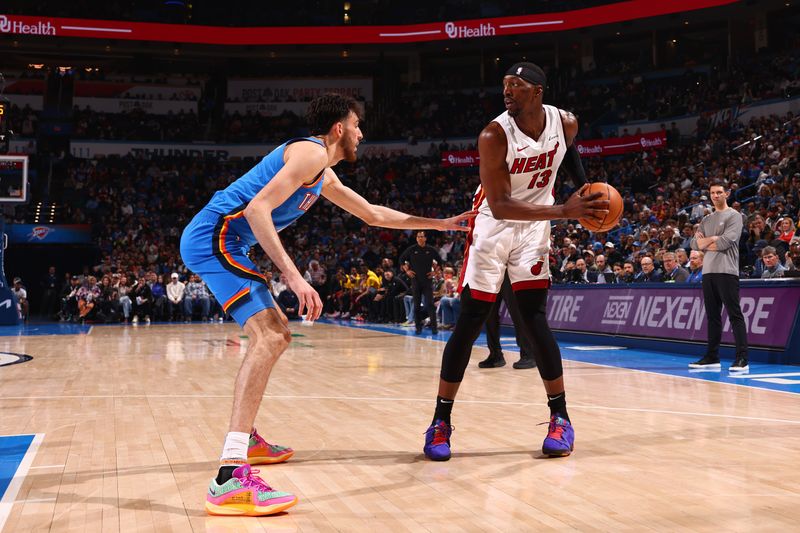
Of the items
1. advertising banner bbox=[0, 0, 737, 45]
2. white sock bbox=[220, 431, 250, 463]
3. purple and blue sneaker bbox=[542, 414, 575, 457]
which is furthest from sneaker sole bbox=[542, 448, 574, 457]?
advertising banner bbox=[0, 0, 737, 45]

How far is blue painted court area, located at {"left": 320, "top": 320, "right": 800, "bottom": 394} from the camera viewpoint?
24.3ft

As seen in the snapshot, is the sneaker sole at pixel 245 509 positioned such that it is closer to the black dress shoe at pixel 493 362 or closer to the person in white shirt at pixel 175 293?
the black dress shoe at pixel 493 362

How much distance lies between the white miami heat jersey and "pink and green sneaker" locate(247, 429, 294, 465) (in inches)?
69.3

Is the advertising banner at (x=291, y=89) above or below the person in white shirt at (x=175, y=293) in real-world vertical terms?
above

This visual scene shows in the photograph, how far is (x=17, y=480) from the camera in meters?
3.70

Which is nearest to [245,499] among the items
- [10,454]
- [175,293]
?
[10,454]

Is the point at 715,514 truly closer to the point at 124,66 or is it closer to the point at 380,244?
the point at 380,244

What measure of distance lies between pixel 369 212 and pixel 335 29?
3027cm

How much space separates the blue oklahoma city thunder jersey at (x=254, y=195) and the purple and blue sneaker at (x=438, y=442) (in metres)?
1.39

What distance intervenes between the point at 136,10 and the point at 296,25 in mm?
7463

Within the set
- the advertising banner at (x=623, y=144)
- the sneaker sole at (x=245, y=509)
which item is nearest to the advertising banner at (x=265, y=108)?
the advertising banner at (x=623, y=144)

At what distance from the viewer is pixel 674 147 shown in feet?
83.6

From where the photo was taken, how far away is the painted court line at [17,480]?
3.19 metres

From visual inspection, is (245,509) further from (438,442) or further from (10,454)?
(10,454)
